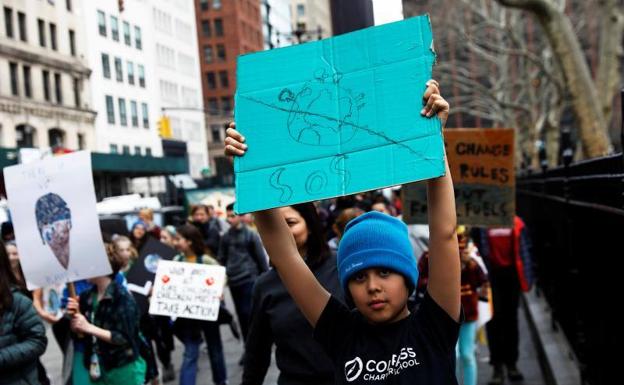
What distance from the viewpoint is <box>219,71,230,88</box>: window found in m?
97.2

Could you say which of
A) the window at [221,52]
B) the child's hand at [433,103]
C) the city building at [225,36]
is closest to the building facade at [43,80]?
the city building at [225,36]

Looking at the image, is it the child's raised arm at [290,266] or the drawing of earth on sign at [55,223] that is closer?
the child's raised arm at [290,266]

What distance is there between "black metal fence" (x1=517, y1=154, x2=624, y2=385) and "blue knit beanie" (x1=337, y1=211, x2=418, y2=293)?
6.62 ft

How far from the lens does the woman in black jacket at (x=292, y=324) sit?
4250 mm

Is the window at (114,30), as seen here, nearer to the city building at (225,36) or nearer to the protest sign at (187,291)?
the protest sign at (187,291)

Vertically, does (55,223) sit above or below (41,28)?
below

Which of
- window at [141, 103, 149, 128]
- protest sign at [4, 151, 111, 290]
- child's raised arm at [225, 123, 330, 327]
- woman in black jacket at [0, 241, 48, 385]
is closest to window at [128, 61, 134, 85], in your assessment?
window at [141, 103, 149, 128]

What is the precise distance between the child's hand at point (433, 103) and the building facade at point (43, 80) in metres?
13.8

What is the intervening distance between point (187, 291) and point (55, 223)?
293 cm

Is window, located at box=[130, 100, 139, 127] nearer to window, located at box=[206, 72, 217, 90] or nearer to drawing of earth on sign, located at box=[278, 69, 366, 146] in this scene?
drawing of earth on sign, located at box=[278, 69, 366, 146]

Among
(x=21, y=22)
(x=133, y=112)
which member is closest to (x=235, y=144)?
(x=21, y=22)

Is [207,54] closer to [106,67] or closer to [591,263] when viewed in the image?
[106,67]

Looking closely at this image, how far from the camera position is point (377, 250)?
309 cm

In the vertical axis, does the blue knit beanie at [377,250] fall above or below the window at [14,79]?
below
